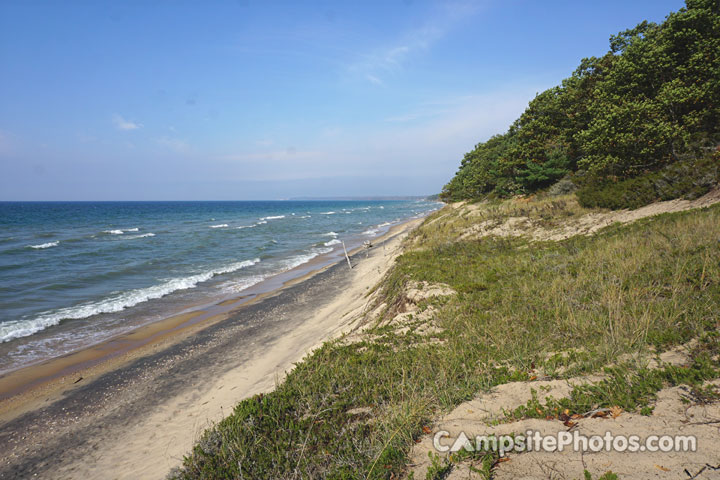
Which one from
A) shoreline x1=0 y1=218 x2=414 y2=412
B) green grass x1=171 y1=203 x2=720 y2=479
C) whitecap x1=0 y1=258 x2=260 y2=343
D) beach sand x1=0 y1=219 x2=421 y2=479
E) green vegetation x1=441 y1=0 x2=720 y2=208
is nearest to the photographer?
green grass x1=171 y1=203 x2=720 y2=479

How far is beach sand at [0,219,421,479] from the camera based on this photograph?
6.91 m

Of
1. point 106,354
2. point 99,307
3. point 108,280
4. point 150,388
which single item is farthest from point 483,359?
point 108,280

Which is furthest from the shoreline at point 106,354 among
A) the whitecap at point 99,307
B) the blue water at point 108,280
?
the whitecap at point 99,307

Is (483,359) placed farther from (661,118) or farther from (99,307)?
(661,118)

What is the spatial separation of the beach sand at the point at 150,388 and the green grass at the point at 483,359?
2009 millimetres

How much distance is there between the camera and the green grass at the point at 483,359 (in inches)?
169

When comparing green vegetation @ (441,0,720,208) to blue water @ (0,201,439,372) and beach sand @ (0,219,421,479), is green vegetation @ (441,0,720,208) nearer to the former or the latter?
beach sand @ (0,219,421,479)

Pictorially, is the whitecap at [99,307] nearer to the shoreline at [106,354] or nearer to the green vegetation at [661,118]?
the shoreline at [106,354]

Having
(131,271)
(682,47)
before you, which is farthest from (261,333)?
(682,47)

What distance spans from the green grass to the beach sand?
2009 millimetres

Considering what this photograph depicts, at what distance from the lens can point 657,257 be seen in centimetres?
822

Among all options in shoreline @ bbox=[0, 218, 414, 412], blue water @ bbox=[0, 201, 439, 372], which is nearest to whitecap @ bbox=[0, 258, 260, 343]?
blue water @ bbox=[0, 201, 439, 372]

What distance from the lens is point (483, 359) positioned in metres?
5.94

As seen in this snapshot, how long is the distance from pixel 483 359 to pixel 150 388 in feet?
31.7
